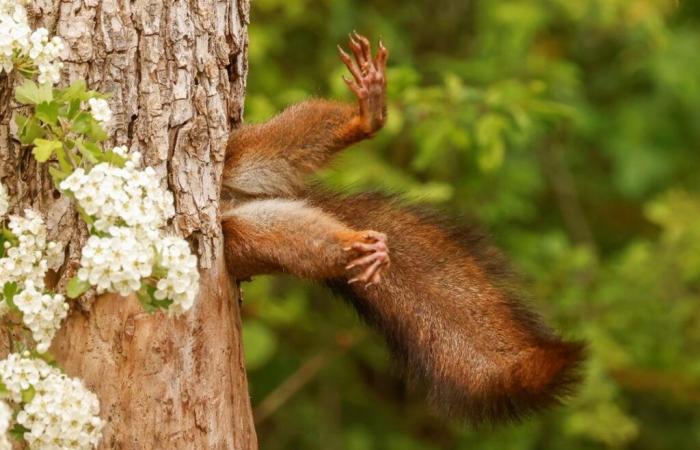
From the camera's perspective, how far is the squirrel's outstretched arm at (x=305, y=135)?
3.47m

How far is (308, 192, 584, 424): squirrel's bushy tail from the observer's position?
3.28 metres

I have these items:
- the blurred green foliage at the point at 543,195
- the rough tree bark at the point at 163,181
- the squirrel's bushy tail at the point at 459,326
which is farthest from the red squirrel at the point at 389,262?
the blurred green foliage at the point at 543,195

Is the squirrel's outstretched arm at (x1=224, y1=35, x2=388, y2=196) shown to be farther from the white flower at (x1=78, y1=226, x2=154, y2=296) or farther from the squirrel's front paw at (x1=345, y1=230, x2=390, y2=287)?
the white flower at (x1=78, y1=226, x2=154, y2=296)

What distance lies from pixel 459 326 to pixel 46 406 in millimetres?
1224

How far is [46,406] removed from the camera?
103 inches

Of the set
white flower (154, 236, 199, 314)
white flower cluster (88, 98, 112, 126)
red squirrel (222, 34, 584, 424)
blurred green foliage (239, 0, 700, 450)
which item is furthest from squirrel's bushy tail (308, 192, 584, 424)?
blurred green foliage (239, 0, 700, 450)

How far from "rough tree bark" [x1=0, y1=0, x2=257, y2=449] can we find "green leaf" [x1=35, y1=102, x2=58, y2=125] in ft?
0.79

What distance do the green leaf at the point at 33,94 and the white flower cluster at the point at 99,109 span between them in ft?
0.32

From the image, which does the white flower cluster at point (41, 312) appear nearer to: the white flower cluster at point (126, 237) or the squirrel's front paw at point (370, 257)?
the white flower cluster at point (126, 237)

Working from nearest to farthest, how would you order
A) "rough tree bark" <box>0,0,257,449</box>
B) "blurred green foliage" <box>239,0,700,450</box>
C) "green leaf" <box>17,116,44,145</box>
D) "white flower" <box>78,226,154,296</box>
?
"white flower" <box>78,226,154,296</box> < "green leaf" <box>17,116,44,145</box> < "rough tree bark" <box>0,0,257,449</box> < "blurred green foliage" <box>239,0,700,450</box>

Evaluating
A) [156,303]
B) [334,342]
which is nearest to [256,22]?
[334,342]

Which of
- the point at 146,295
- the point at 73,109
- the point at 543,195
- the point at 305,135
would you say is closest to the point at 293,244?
the point at 305,135

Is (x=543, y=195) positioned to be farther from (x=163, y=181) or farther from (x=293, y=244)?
(x=163, y=181)

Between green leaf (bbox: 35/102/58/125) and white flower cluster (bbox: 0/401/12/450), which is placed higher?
green leaf (bbox: 35/102/58/125)
